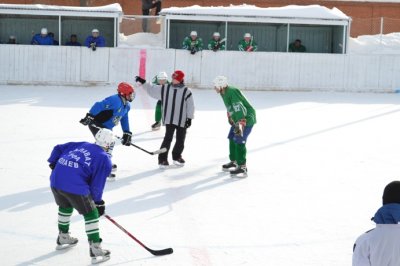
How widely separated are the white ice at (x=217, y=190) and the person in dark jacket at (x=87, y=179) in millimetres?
327

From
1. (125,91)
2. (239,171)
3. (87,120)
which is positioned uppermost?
(125,91)

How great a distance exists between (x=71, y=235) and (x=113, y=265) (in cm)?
91

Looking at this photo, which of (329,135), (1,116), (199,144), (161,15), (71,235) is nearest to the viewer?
(71,235)

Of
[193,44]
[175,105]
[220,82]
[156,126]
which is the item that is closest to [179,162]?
[175,105]

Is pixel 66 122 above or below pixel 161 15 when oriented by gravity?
below

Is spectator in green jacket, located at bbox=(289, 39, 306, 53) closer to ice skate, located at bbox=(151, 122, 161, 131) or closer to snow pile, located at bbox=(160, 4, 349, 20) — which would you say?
snow pile, located at bbox=(160, 4, 349, 20)

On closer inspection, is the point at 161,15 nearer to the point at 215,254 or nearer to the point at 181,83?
the point at 181,83

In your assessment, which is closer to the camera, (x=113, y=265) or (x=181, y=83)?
(x=113, y=265)

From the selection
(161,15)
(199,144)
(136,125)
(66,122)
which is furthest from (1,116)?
(161,15)

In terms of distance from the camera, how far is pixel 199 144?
1205cm

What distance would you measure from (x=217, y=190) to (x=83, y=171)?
3.23 meters

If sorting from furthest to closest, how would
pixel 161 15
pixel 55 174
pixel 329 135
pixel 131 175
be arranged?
pixel 161 15
pixel 329 135
pixel 131 175
pixel 55 174

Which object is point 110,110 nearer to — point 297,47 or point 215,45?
point 215,45

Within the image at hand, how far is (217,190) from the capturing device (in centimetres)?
898
